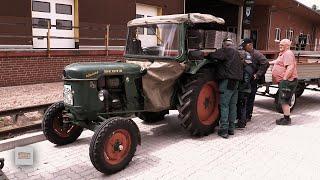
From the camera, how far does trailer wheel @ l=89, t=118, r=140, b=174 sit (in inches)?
175

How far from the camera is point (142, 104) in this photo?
19.3 ft

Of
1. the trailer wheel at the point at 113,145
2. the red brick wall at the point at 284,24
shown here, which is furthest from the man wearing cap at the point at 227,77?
the red brick wall at the point at 284,24

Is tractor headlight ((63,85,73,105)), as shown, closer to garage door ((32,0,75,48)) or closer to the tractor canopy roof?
the tractor canopy roof

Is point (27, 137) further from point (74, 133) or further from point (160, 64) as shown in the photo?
point (160, 64)

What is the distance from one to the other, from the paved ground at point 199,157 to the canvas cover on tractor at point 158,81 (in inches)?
28.8

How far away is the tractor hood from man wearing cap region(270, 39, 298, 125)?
364 cm

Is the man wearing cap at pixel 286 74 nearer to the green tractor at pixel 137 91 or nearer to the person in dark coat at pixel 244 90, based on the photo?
the person in dark coat at pixel 244 90

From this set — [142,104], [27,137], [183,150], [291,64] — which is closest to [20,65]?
[27,137]

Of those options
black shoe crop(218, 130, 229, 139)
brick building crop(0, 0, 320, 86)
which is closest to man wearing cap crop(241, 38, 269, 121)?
brick building crop(0, 0, 320, 86)

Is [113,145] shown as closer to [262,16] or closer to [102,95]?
[102,95]

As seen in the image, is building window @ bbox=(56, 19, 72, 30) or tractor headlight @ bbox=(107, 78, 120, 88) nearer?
tractor headlight @ bbox=(107, 78, 120, 88)

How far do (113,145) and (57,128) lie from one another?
1407mm

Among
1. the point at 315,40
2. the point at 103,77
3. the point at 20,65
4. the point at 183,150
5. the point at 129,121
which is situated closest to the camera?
the point at 129,121

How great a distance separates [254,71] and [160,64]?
2.53 meters
